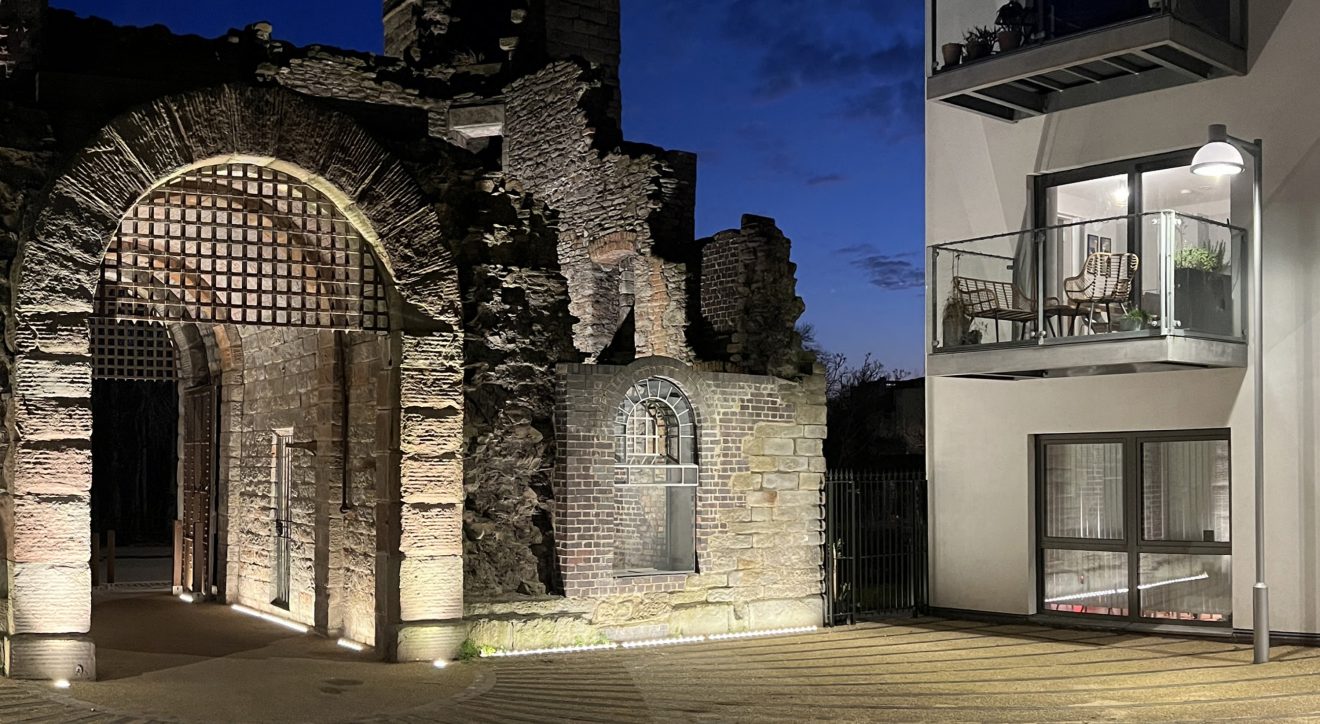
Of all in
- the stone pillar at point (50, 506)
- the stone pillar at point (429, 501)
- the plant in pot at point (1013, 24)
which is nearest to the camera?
the stone pillar at point (50, 506)

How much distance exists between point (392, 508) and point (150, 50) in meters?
8.31

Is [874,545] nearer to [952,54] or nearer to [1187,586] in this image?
[1187,586]

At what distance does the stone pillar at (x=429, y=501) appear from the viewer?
11.0 m

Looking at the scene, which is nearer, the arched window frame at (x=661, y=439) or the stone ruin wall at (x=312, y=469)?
the stone ruin wall at (x=312, y=469)

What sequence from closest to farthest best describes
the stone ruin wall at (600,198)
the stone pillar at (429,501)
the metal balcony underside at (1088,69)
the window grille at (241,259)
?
the window grille at (241,259)
the stone pillar at (429,501)
the metal balcony underside at (1088,69)
the stone ruin wall at (600,198)

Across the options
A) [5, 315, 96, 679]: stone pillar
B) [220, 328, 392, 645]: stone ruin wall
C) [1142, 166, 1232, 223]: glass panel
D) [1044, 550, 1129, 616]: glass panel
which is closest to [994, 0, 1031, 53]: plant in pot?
[1142, 166, 1232, 223]: glass panel

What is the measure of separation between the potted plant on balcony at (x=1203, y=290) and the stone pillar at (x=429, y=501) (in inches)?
249

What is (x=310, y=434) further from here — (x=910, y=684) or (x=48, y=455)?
(x=910, y=684)

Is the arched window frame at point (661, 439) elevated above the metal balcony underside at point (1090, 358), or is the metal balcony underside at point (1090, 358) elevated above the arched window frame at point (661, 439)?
the metal balcony underside at point (1090, 358)

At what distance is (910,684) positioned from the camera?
33.6ft

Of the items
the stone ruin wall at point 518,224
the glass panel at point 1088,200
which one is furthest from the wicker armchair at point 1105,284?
the stone ruin wall at point 518,224

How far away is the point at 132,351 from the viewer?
16.3 meters

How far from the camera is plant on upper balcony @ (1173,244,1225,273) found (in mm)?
12039

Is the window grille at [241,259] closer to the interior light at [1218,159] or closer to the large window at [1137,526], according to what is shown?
the interior light at [1218,159]
